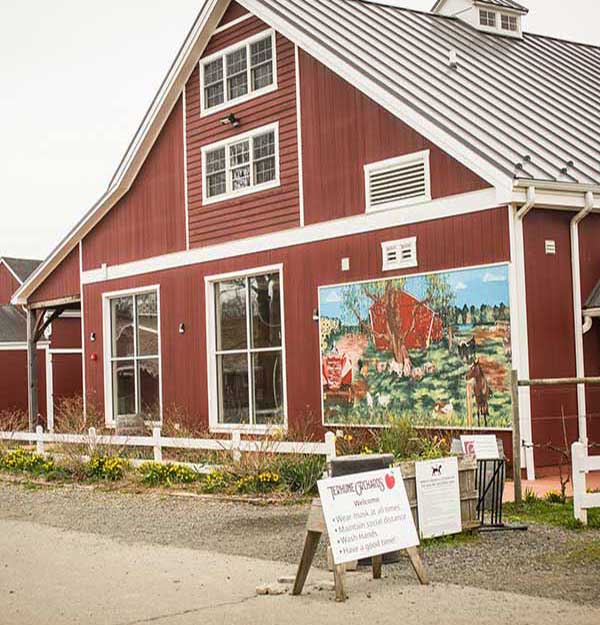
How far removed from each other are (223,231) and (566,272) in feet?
25.8

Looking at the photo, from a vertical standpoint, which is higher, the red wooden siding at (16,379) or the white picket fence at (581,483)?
the red wooden siding at (16,379)

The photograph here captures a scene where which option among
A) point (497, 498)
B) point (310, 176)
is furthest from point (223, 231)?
point (497, 498)

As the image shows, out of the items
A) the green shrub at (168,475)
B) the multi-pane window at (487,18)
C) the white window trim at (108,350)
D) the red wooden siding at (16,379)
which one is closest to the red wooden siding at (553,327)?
the green shrub at (168,475)

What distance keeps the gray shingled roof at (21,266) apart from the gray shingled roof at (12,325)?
15.9 feet

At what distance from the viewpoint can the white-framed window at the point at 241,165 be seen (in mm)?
21203

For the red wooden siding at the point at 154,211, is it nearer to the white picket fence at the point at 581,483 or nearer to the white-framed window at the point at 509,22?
the white-framed window at the point at 509,22

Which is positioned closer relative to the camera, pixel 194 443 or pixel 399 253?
pixel 194 443

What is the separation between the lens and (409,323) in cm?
1775

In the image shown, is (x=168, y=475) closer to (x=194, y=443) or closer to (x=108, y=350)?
(x=194, y=443)

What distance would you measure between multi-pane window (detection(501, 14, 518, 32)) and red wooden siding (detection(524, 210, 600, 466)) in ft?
27.2

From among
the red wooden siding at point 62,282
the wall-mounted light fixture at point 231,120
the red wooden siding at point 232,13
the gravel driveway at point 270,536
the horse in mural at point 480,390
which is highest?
the red wooden siding at point 232,13

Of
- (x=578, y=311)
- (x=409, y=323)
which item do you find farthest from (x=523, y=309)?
(x=409, y=323)

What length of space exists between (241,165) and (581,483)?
466 inches

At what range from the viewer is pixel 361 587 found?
9508 mm
